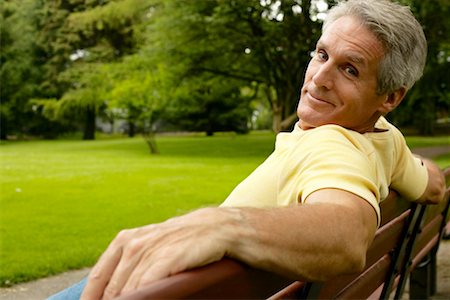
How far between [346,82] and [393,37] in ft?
0.66

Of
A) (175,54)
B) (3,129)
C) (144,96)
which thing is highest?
(175,54)

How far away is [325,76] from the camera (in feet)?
6.36

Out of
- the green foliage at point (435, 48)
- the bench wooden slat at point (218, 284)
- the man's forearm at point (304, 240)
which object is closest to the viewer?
the bench wooden slat at point (218, 284)

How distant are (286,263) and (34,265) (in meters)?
4.79

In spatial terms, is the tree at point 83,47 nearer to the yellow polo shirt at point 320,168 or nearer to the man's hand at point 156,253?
the yellow polo shirt at point 320,168

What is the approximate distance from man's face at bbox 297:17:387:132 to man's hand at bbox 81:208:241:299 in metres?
0.89

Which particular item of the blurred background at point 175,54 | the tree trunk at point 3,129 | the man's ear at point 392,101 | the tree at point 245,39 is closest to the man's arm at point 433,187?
the man's ear at point 392,101

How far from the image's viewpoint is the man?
1093 mm

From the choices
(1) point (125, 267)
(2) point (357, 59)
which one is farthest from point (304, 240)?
(2) point (357, 59)

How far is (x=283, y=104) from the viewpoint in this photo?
23.4 meters

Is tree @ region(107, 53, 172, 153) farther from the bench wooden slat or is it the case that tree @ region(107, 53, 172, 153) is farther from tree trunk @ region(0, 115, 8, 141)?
the bench wooden slat

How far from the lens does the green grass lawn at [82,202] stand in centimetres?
598

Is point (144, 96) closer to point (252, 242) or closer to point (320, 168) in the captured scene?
point (320, 168)

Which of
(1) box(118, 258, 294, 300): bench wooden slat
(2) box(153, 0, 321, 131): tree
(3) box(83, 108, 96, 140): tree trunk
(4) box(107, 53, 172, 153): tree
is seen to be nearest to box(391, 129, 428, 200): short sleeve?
(1) box(118, 258, 294, 300): bench wooden slat
